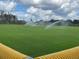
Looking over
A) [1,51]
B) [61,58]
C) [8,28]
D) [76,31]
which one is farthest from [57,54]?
[8,28]

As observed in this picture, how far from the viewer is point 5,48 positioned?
5.77ft

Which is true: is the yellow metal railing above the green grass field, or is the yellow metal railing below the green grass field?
above

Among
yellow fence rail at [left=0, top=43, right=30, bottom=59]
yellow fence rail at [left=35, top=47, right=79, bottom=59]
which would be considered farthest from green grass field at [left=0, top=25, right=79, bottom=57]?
yellow fence rail at [left=35, top=47, right=79, bottom=59]

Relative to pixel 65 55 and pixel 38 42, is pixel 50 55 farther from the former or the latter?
pixel 38 42

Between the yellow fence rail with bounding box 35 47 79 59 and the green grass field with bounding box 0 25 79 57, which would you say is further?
the green grass field with bounding box 0 25 79 57

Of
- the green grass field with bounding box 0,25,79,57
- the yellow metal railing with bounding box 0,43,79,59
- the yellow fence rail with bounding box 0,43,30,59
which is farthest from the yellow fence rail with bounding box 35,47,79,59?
the green grass field with bounding box 0,25,79,57

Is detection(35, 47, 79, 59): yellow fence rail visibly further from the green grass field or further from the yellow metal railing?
the green grass field

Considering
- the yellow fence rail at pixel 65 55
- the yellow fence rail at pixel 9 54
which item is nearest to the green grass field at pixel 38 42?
the yellow fence rail at pixel 9 54

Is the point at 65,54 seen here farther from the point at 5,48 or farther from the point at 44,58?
the point at 5,48

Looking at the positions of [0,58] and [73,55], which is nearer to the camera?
[73,55]

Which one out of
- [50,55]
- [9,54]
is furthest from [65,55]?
[9,54]

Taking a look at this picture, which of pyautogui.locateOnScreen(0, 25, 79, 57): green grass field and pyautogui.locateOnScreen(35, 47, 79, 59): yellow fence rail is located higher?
pyautogui.locateOnScreen(35, 47, 79, 59): yellow fence rail

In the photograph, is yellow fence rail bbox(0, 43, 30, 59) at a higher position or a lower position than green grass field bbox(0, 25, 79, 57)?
higher

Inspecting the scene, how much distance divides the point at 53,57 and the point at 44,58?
2.3 inches
